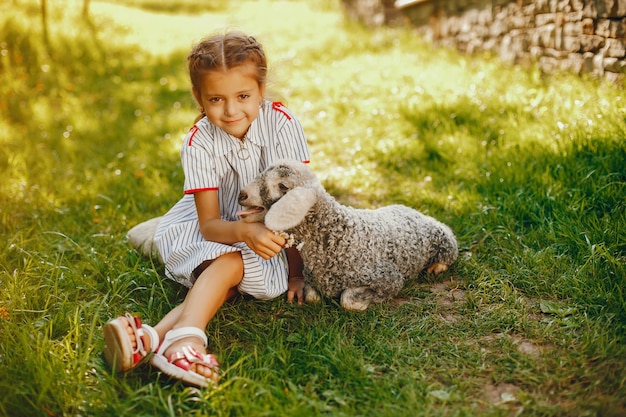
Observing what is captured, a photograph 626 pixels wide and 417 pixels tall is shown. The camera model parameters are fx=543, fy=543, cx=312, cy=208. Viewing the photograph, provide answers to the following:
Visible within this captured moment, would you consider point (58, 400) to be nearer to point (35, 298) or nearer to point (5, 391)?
point (5, 391)

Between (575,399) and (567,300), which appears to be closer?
(575,399)

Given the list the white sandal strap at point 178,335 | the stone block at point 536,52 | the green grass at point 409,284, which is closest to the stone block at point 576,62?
the green grass at point 409,284

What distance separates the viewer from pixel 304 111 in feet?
19.6

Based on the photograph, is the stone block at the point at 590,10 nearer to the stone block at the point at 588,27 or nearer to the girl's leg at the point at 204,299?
the stone block at the point at 588,27

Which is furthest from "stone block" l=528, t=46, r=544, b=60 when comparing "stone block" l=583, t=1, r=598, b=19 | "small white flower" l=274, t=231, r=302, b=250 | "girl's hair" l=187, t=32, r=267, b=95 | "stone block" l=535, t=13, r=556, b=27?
"small white flower" l=274, t=231, r=302, b=250

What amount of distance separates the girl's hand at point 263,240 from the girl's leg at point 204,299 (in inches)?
7.9

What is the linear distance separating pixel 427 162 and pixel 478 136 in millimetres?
506

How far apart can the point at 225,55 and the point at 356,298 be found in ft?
4.38

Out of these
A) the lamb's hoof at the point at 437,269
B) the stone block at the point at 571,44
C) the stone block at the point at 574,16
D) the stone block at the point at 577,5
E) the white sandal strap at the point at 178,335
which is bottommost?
the lamb's hoof at the point at 437,269

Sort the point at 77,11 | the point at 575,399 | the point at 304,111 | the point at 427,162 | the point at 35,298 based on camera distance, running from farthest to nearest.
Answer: the point at 77,11, the point at 304,111, the point at 427,162, the point at 35,298, the point at 575,399

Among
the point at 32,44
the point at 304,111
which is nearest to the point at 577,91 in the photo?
the point at 304,111

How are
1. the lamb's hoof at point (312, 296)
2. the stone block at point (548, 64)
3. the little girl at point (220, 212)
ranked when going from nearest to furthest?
the little girl at point (220, 212) < the lamb's hoof at point (312, 296) < the stone block at point (548, 64)

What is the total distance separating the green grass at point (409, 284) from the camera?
2.13 meters

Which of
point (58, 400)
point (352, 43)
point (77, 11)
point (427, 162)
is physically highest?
point (77, 11)
